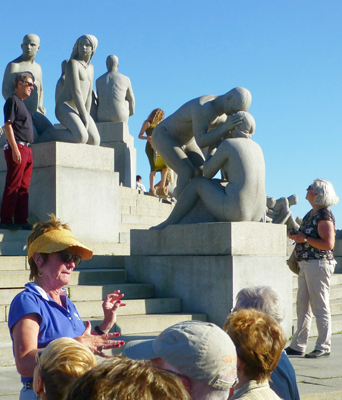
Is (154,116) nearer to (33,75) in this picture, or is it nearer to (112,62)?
(112,62)

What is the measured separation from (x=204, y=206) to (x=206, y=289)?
3.67 feet

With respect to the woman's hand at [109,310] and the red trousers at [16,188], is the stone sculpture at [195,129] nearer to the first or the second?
the red trousers at [16,188]

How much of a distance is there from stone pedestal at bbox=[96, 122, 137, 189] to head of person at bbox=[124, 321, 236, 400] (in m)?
15.2

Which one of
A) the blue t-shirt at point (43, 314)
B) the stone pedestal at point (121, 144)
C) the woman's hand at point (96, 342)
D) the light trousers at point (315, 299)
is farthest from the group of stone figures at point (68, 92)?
the woman's hand at point (96, 342)

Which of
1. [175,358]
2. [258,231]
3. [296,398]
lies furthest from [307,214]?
[175,358]

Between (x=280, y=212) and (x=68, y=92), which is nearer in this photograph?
(x=68, y=92)

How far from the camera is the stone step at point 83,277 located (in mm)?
7125

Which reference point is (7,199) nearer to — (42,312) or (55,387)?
(42,312)

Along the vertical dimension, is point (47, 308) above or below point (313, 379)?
above

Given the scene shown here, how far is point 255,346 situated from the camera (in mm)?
2697

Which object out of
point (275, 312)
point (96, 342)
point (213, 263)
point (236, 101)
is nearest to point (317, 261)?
point (213, 263)

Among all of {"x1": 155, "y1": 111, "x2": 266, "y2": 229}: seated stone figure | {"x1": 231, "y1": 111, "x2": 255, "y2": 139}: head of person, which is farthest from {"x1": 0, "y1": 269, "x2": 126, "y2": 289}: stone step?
{"x1": 231, "y1": 111, "x2": 255, "y2": 139}: head of person

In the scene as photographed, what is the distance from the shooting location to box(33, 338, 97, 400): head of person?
2.06 metres

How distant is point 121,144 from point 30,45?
6.87 meters
